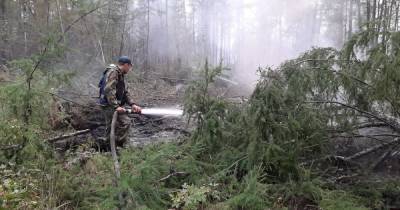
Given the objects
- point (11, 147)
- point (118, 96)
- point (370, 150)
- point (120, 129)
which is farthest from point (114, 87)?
point (370, 150)

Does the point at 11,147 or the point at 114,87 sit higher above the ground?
the point at 114,87

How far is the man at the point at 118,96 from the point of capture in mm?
5844

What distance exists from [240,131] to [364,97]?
199 cm

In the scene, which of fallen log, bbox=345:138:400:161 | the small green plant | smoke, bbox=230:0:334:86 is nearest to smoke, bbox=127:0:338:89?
smoke, bbox=230:0:334:86

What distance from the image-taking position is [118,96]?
6316mm

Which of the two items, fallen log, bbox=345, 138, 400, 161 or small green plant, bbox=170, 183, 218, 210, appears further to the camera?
fallen log, bbox=345, 138, 400, 161

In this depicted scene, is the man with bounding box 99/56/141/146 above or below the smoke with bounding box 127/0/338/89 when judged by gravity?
below

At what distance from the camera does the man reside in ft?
19.2

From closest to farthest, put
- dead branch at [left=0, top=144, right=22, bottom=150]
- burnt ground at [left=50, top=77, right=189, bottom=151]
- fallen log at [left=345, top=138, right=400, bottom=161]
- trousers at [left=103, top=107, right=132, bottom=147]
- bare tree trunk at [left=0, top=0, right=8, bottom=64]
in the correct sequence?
dead branch at [left=0, top=144, right=22, bottom=150]
fallen log at [left=345, top=138, right=400, bottom=161]
trousers at [left=103, top=107, right=132, bottom=147]
burnt ground at [left=50, top=77, right=189, bottom=151]
bare tree trunk at [left=0, top=0, right=8, bottom=64]

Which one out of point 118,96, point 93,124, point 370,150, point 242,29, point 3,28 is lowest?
point 370,150

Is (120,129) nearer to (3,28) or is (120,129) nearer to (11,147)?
(11,147)

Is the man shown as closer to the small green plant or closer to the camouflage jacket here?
the camouflage jacket

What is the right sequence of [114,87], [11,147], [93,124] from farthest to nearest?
[93,124] < [114,87] < [11,147]

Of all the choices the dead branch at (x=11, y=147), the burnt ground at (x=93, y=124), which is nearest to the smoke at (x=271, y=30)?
the burnt ground at (x=93, y=124)
